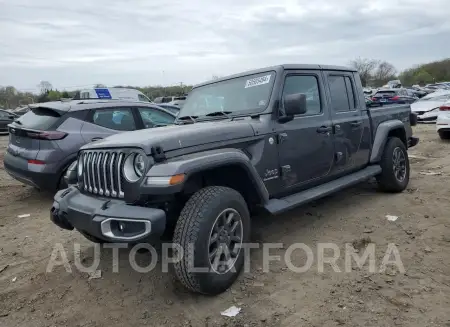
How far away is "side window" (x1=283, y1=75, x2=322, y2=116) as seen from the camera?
436 cm

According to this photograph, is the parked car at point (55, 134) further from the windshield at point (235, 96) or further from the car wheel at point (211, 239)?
the car wheel at point (211, 239)

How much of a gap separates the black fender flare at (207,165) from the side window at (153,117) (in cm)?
353

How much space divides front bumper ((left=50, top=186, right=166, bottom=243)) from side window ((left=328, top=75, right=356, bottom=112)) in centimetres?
298

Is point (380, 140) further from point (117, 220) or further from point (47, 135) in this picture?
point (47, 135)

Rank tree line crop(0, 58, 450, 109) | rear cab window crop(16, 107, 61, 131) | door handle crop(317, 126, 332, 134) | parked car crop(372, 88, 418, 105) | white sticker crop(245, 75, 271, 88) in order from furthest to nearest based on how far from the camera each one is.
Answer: tree line crop(0, 58, 450, 109), parked car crop(372, 88, 418, 105), rear cab window crop(16, 107, 61, 131), door handle crop(317, 126, 332, 134), white sticker crop(245, 75, 271, 88)

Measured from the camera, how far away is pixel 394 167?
19.1 ft

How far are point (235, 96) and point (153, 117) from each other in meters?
2.92

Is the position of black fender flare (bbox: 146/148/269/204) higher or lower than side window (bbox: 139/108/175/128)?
lower

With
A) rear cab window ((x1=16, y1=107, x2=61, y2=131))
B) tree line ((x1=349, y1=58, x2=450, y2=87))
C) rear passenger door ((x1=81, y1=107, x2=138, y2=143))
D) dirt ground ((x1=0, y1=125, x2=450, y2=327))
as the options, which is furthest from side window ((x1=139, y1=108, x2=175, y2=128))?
tree line ((x1=349, y1=58, x2=450, y2=87))

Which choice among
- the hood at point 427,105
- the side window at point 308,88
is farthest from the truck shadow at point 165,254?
the hood at point 427,105

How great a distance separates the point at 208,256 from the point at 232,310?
0.45 m

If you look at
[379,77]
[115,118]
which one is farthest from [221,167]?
[379,77]

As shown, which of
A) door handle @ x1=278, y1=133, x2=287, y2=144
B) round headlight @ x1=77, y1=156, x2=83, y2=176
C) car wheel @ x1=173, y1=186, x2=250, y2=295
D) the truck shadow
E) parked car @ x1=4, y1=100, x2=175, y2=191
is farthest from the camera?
parked car @ x1=4, y1=100, x2=175, y2=191

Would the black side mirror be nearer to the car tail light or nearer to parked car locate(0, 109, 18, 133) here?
the car tail light
